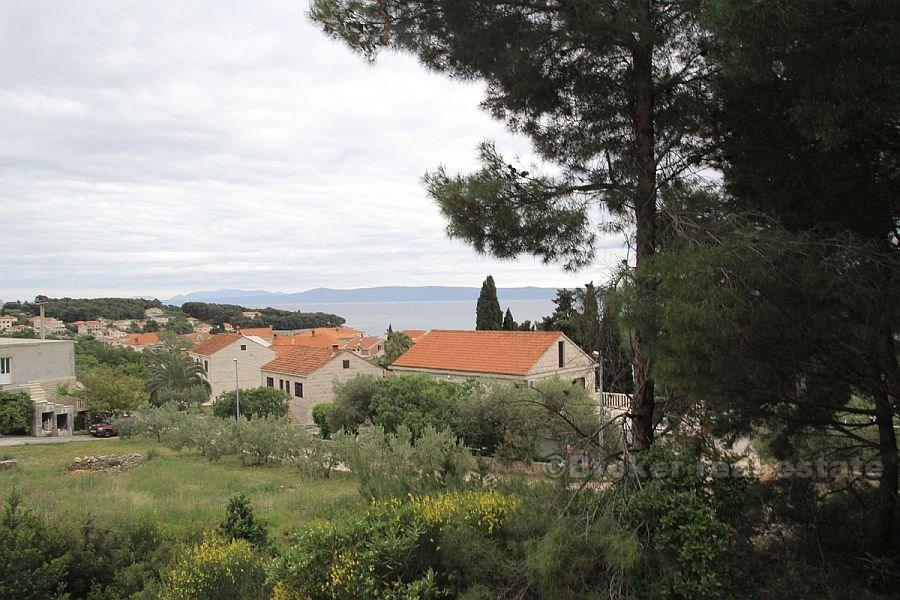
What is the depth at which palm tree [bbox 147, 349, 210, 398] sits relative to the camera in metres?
37.5

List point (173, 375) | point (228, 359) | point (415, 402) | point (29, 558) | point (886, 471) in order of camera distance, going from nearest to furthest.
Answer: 1. point (886, 471)
2. point (29, 558)
3. point (415, 402)
4. point (173, 375)
5. point (228, 359)

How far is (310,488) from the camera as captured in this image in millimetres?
11977

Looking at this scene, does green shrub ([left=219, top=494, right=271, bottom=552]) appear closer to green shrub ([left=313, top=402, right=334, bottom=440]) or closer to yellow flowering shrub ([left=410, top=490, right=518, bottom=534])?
yellow flowering shrub ([left=410, top=490, right=518, bottom=534])

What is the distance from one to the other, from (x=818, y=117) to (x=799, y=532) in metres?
3.24

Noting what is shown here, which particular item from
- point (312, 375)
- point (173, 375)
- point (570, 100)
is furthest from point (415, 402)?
point (173, 375)

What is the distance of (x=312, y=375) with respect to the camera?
31.4 m

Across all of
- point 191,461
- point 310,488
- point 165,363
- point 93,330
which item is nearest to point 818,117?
point 310,488

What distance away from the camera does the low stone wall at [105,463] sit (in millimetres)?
16109

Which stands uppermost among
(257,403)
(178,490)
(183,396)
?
(178,490)

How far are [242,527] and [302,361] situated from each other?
91.1 feet

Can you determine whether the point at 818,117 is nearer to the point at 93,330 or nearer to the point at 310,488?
the point at 310,488

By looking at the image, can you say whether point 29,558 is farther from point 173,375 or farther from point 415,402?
point 173,375

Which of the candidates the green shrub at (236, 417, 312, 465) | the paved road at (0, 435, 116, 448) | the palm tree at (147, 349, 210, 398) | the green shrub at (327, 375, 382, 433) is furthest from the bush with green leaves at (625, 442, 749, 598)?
the palm tree at (147, 349, 210, 398)

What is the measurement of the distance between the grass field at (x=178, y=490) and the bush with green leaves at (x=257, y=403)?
34.1 ft
